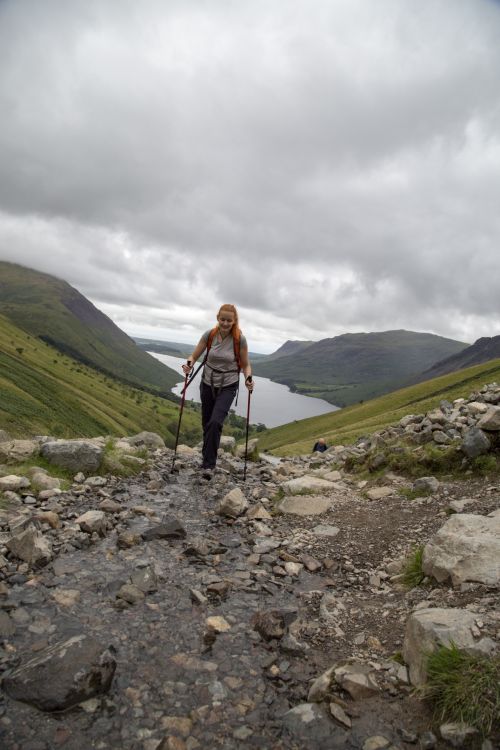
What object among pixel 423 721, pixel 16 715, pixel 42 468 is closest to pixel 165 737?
pixel 16 715

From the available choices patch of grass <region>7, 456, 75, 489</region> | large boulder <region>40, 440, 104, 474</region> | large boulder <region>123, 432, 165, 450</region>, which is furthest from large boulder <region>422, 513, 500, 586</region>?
large boulder <region>123, 432, 165, 450</region>

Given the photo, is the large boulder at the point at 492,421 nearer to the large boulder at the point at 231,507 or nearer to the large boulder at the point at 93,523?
the large boulder at the point at 231,507

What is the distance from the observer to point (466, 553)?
20.6 ft

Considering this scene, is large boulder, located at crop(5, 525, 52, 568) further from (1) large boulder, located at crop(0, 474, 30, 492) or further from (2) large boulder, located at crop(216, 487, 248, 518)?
(2) large boulder, located at crop(216, 487, 248, 518)

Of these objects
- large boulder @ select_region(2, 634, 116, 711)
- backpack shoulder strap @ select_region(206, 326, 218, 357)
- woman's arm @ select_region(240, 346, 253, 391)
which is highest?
backpack shoulder strap @ select_region(206, 326, 218, 357)

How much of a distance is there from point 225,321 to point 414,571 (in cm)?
800

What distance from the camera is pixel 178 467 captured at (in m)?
14.3

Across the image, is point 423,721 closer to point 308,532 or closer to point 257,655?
point 257,655

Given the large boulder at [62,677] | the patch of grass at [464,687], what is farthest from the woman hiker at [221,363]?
the patch of grass at [464,687]

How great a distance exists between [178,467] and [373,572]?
8301 mm

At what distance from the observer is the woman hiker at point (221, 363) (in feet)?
40.3

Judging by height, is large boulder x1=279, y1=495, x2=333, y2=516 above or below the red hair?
below

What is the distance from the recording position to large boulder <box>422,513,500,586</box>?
5.92 m

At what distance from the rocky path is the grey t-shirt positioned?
390 cm
